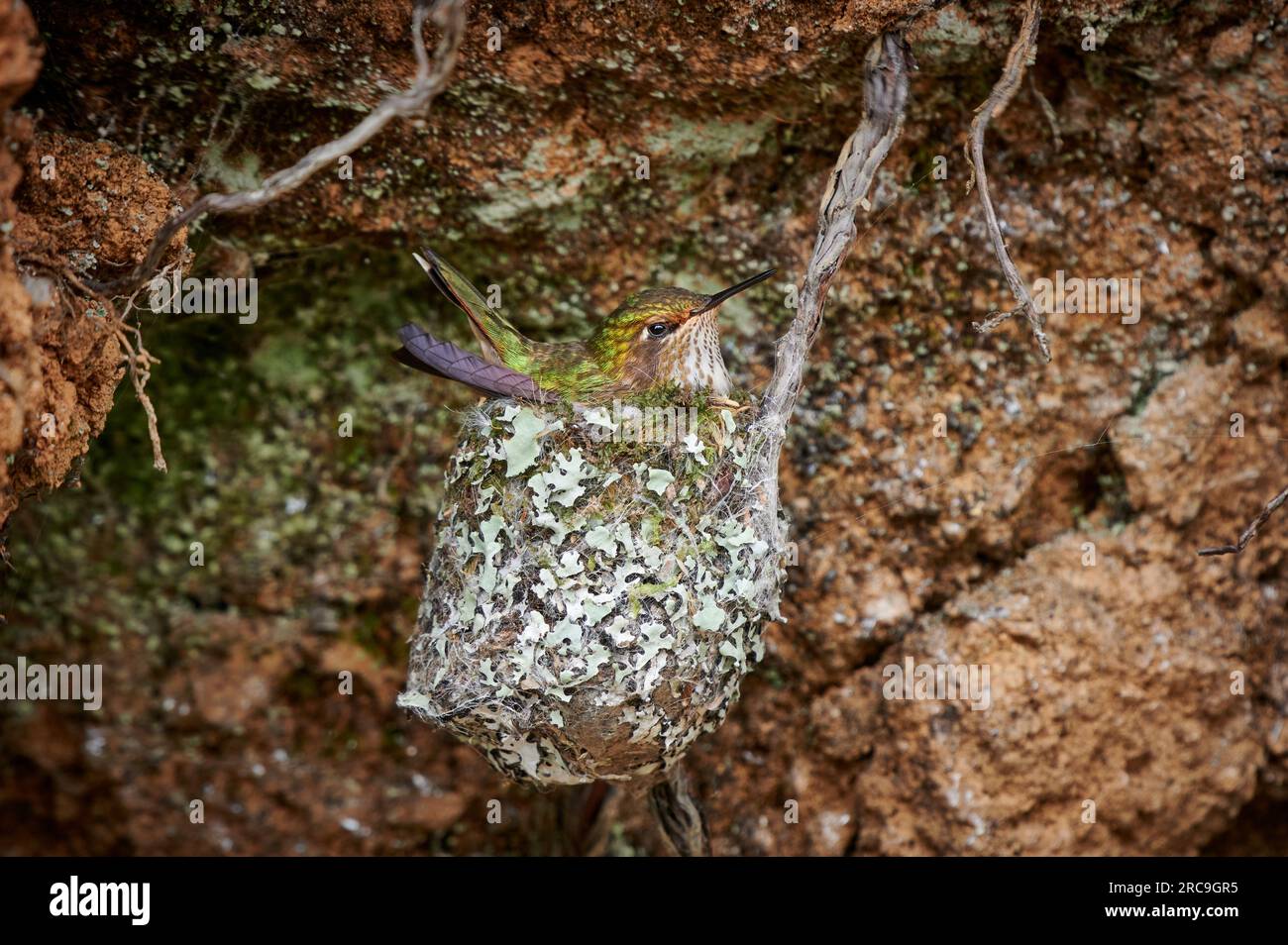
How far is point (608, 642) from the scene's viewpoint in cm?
297

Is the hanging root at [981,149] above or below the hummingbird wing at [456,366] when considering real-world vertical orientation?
above

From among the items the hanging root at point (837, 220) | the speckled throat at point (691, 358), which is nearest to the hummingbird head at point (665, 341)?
the speckled throat at point (691, 358)

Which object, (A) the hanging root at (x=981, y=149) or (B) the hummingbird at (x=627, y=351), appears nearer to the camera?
(A) the hanging root at (x=981, y=149)

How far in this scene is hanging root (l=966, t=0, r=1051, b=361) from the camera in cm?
288

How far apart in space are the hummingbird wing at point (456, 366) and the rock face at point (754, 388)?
0.69m

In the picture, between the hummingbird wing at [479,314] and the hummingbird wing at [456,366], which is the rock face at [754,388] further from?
the hummingbird wing at [456,366]

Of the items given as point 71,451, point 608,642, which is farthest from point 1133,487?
point 71,451

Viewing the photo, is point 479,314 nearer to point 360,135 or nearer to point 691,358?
point 691,358

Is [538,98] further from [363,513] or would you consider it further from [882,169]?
[363,513]

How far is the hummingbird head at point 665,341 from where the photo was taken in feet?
10.8

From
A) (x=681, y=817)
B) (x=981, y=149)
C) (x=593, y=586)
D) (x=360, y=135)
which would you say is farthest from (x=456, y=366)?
(x=681, y=817)

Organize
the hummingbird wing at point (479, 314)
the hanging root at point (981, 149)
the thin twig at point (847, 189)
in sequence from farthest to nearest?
the hummingbird wing at point (479, 314) < the thin twig at point (847, 189) < the hanging root at point (981, 149)

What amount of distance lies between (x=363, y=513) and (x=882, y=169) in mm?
2115

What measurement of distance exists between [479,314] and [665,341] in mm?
534
